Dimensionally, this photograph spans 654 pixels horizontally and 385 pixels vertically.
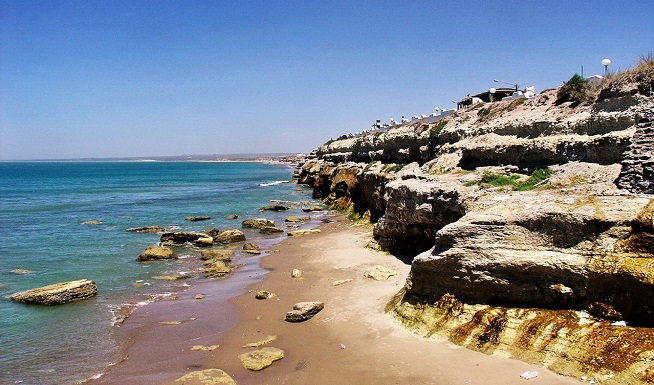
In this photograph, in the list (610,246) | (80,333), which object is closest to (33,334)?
(80,333)

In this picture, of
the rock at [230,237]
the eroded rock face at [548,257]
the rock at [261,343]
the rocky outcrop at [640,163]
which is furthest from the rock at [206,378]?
the rock at [230,237]

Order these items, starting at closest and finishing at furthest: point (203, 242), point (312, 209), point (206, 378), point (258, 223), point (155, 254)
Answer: point (206, 378) < point (155, 254) < point (203, 242) < point (258, 223) < point (312, 209)

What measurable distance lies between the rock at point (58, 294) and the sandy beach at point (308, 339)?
306 centimetres

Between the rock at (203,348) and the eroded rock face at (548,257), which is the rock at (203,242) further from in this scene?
the eroded rock face at (548,257)

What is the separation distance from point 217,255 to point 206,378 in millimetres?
14071

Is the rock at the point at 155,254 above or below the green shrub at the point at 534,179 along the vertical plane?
below

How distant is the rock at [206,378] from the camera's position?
34.4 feet

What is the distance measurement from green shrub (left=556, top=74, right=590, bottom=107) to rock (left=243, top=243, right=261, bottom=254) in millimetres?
17745

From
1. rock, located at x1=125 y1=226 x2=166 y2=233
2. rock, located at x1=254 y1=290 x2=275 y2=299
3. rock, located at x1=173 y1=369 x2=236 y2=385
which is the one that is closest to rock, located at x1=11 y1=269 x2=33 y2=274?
rock, located at x1=125 y1=226 x2=166 y2=233

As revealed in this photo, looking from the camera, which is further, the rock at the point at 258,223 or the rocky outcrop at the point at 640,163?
the rock at the point at 258,223

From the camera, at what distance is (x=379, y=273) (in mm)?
17922

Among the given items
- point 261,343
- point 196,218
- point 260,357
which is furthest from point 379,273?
point 196,218

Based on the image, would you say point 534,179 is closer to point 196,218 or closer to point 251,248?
point 251,248

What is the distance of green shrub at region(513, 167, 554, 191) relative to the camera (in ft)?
50.3
